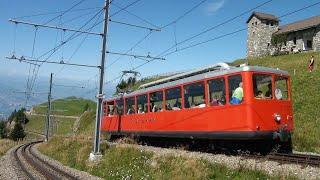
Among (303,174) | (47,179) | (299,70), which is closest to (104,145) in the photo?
(47,179)

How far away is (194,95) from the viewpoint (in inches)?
635

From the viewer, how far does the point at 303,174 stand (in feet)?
35.3

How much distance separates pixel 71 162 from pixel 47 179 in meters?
4.39

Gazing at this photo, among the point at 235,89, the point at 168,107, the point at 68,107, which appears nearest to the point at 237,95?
the point at 235,89

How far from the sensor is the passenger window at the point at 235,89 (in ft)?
45.7

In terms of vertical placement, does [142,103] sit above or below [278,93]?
above

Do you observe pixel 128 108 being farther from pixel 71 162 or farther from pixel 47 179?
pixel 47 179

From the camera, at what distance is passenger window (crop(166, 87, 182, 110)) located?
56.5ft

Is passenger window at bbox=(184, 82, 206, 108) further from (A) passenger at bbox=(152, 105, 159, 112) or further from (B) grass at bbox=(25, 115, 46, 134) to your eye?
(B) grass at bbox=(25, 115, 46, 134)

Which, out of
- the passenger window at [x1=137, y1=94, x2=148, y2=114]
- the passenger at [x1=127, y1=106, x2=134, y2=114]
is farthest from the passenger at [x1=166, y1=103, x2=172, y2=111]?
the passenger at [x1=127, y1=106, x2=134, y2=114]

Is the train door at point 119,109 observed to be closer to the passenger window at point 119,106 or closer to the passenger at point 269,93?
the passenger window at point 119,106

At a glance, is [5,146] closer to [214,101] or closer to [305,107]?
[305,107]

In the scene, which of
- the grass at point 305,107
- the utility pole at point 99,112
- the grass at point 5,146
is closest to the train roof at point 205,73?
the utility pole at point 99,112

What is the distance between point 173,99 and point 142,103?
138 inches
